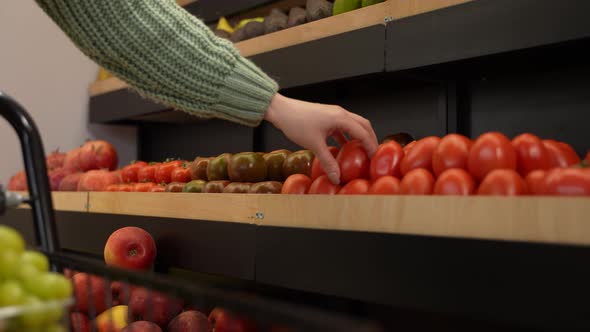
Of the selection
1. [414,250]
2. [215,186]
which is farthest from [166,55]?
[215,186]

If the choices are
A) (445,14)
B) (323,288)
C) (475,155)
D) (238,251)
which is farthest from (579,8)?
(238,251)

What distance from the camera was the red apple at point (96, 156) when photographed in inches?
135

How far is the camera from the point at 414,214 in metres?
1.16

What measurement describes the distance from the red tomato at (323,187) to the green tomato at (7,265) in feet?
3.14

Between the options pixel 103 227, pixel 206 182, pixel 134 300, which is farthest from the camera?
pixel 206 182

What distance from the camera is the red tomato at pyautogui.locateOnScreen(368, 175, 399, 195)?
1.32 m

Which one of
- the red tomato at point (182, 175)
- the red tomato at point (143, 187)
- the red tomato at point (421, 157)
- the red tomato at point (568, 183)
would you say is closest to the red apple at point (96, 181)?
the red tomato at point (143, 187)

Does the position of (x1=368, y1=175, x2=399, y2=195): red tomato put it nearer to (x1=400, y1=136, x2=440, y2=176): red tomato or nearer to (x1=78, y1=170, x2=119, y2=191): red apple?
(x1=400, y1=136, x2=440, y2=176): red tomato

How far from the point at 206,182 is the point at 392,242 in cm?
130

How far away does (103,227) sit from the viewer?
221 centimetres

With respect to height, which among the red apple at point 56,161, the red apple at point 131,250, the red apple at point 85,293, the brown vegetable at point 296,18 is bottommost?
the red apple at point 85,293

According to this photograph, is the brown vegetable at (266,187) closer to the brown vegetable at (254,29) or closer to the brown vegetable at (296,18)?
the brown vegetable at (296,18)

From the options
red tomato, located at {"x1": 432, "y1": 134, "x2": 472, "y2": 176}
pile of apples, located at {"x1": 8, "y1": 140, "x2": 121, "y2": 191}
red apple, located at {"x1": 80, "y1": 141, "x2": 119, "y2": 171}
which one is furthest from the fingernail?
red apple, located at {"x1": 80, "y1": 141, "x2": 119, "y2": 171}

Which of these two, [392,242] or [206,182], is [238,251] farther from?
[206,182]
